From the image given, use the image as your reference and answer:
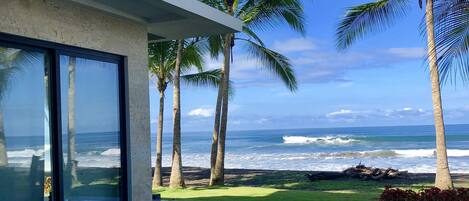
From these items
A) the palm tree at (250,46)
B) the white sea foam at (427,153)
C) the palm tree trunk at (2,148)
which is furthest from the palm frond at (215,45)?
the white sea foam at (427,153)

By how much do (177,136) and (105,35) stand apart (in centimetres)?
1114

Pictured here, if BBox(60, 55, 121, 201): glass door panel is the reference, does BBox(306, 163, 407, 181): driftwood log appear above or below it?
below

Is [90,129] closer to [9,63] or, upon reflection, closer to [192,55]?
[9,63]

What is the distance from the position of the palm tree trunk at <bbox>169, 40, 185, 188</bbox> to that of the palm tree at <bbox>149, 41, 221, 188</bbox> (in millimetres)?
716

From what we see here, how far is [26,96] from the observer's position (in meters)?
4.90

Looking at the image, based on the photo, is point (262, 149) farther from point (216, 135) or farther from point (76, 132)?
point (76, 132)

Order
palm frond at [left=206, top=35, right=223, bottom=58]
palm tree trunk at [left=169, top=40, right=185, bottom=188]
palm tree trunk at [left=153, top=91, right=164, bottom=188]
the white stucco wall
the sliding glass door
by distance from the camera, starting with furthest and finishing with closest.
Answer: palm frond at [left=206, top=35, right=223, bottom=58]
palm tree trunk at [left=153, top=91, right=164, bottom=188]
palm tree trunk at [left=169, top=40, right=185, bottom=188]
the white stucco wall
the sliding glass door

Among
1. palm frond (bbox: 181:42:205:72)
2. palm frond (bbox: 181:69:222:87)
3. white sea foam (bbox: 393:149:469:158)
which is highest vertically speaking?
palm frond (bbox: 181:42:205:72)

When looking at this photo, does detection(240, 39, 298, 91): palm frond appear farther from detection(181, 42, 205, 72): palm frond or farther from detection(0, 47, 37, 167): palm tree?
detection(0, 47, 37, 167): palm tree

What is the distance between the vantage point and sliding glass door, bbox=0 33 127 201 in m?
4.78

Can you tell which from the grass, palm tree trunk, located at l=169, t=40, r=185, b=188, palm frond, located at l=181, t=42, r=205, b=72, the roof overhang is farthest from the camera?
palm frond, located at l=181, t=42, r=205, b=72

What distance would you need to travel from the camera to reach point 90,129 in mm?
5695

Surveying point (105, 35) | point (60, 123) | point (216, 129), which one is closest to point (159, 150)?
point (216, 129)

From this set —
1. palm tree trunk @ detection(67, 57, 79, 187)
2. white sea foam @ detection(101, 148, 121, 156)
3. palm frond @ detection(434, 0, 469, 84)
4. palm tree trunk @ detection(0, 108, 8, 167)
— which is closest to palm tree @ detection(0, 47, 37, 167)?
palm tree trunk @ detection(0, 108, 8, 167)
